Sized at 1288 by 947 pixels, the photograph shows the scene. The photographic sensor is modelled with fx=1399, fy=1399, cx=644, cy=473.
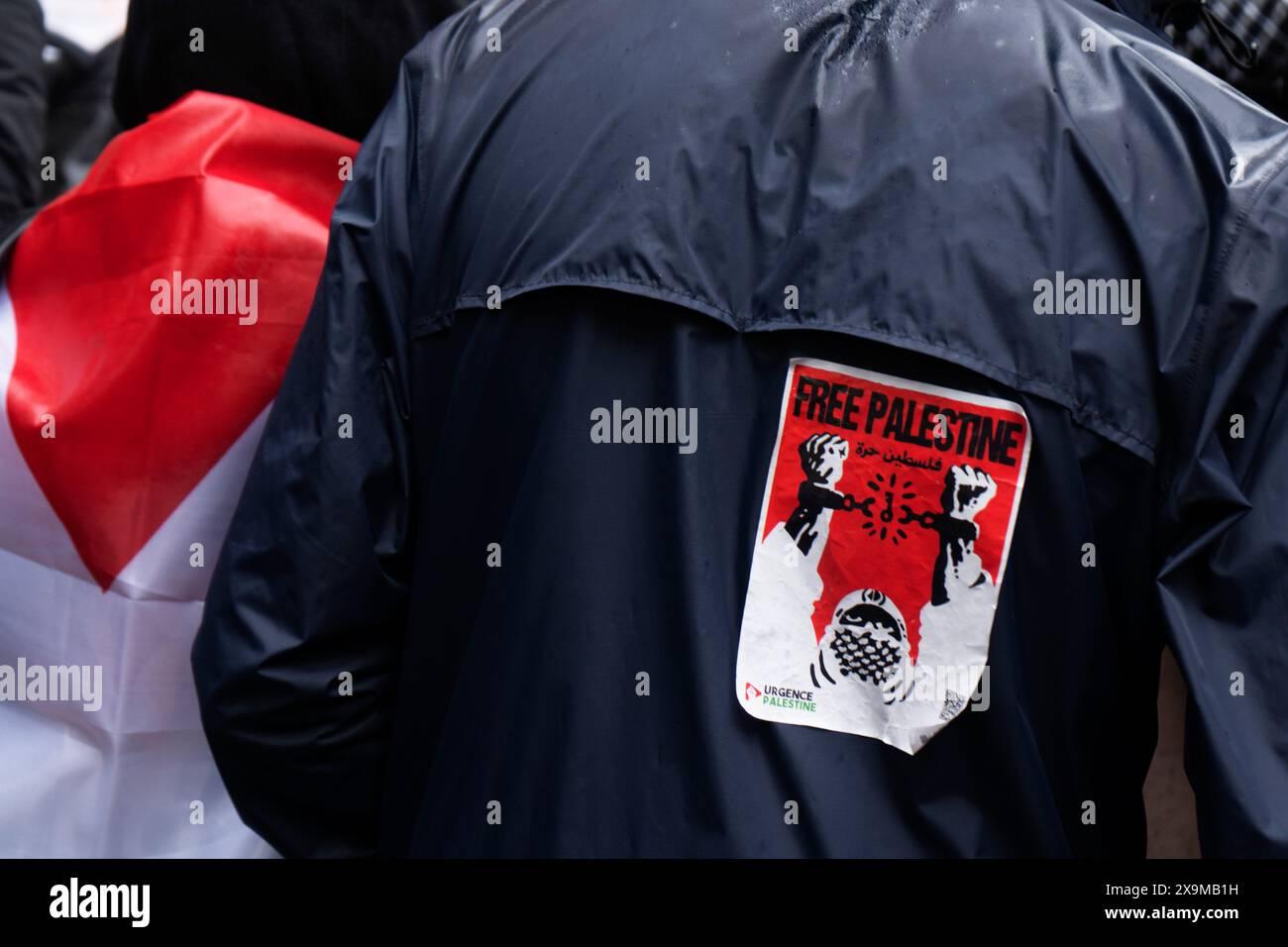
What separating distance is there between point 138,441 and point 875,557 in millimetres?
893

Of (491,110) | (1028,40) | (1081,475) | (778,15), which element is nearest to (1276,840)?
(1081,475)

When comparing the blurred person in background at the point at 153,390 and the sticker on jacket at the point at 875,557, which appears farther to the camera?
the blurred person in background at the point at 153,390

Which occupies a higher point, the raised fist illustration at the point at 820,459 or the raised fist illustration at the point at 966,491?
the raised fist illustration at the point at 820,459

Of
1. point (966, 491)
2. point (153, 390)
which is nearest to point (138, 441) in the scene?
point (153, 390)

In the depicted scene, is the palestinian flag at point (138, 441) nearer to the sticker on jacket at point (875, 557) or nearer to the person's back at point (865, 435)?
the person's back at point (865, 435)

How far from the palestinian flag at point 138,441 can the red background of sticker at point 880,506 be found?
68 centimetres

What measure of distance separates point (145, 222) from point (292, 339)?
0.72ft

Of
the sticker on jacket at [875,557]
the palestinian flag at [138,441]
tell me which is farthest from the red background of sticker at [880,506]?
the palestinian flag at [138,441]

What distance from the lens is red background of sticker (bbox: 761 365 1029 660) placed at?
1.31 m

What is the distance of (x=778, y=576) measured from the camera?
1.33 m

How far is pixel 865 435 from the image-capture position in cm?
132

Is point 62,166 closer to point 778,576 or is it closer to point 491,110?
point 491,110

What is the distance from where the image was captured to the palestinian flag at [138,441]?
1.65 metres

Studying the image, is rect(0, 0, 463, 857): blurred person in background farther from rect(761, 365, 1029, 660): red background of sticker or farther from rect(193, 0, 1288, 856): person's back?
rect(761, 365, 1029, 660): red background of sticker
